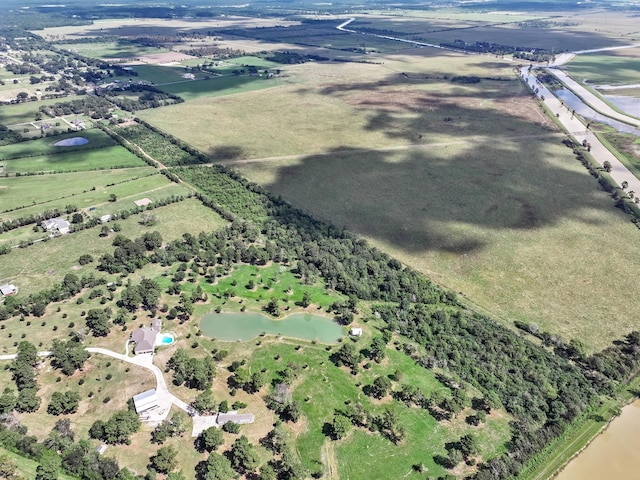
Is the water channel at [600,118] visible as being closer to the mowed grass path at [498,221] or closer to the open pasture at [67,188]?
the mowed grass path at [498,221]

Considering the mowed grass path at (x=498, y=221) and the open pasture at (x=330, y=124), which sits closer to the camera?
the mowed grass path at (x=498, y=221)

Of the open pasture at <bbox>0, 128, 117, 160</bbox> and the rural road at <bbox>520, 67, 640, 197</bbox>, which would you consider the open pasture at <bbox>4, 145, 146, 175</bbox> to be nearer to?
the open pasture at <bbox>0, 128, 117, 160</bbox>

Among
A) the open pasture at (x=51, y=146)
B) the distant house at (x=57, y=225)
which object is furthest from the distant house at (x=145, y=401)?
the open pasture at (x=51, y=146)

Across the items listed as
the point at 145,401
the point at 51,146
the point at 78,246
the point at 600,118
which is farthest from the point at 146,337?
the point at 600,118

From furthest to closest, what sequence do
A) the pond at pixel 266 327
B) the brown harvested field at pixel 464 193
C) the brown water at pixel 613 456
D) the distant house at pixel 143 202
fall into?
the distant house at pixel 143 202 → the brown harvested field at pixel 464 193 → the pond at pixel 266 327 → the brown water at pixel 613 456

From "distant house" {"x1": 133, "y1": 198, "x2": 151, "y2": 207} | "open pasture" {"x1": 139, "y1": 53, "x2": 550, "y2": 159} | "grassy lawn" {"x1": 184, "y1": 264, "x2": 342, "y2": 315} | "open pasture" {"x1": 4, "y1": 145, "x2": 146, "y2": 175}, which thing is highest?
"open pasture" {"x1": 139, "y1": 53, "x2": 550, "y2": 159}

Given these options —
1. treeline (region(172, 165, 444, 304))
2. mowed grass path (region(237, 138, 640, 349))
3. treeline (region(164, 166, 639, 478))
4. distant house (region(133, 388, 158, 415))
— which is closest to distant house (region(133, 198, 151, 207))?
treeline (region(172, 165, 444, 304))

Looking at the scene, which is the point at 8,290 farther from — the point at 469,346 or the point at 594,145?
the point at 594,145

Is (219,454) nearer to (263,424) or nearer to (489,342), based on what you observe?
(263,424)
